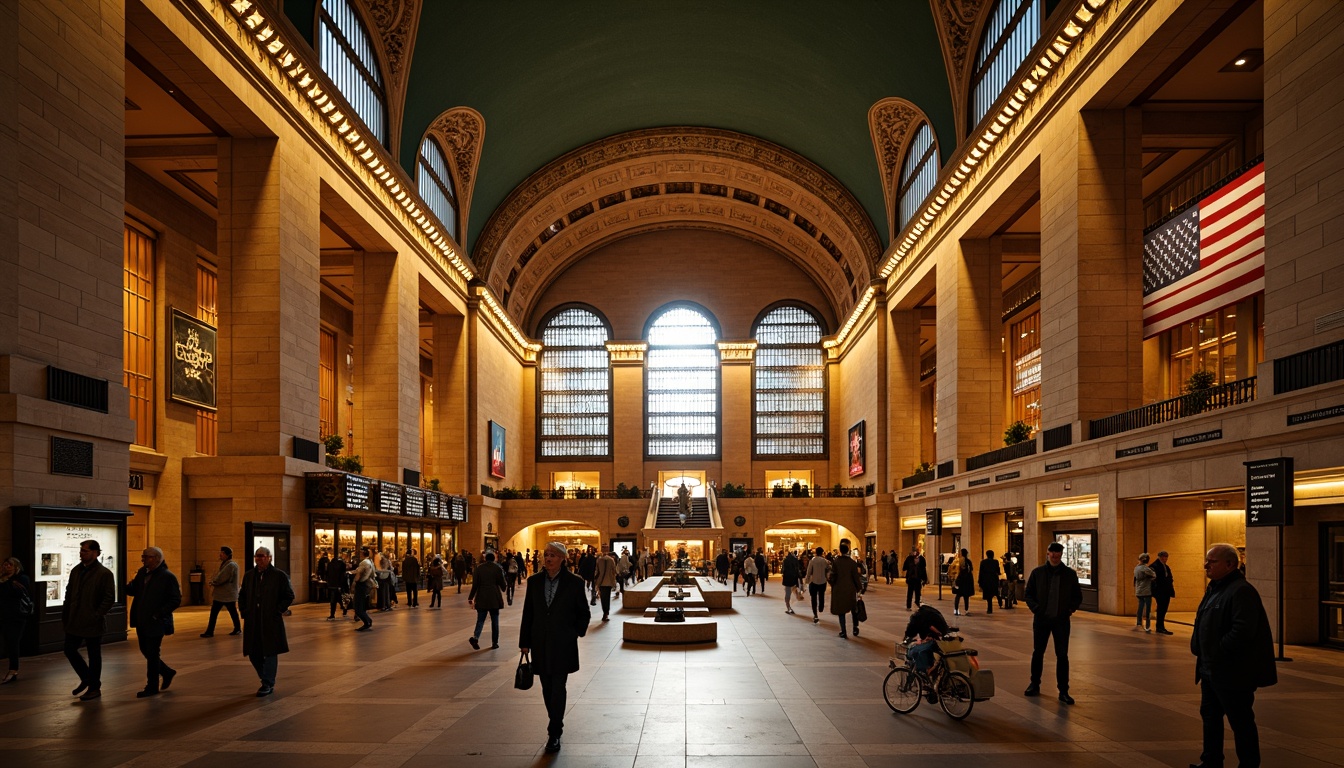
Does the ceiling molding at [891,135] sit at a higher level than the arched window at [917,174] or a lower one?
higher

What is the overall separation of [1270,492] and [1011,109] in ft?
48.4

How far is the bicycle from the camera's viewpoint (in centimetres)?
873

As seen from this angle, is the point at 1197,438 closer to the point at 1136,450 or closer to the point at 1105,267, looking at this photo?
the point at 1136,450

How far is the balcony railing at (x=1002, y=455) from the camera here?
25478 mm

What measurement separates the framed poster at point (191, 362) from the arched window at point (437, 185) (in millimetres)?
9680

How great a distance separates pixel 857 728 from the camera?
27.3 ft

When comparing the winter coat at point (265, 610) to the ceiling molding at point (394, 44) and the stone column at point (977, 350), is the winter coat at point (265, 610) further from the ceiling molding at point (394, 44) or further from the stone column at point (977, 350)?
the stone column at point (977, 350)

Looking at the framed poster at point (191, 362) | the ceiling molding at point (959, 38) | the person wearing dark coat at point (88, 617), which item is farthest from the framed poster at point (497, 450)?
the person wearing dark coat at point (88, 617)

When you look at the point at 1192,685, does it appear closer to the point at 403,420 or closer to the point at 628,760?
the point at 628,760

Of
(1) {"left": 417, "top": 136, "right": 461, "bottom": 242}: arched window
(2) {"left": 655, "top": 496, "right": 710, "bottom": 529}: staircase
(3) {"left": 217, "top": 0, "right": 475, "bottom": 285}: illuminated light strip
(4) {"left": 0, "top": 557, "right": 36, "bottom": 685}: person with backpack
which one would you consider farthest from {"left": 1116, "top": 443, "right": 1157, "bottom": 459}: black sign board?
(2) {"left": 655, "top": 496, "right": 710, "bottom": 529}: staircase

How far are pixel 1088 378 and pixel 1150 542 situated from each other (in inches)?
144

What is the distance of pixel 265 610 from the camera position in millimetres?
10117

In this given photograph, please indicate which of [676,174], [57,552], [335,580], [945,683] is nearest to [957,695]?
[945,683]

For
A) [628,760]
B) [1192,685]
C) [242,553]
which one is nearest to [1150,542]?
[1192,685]
